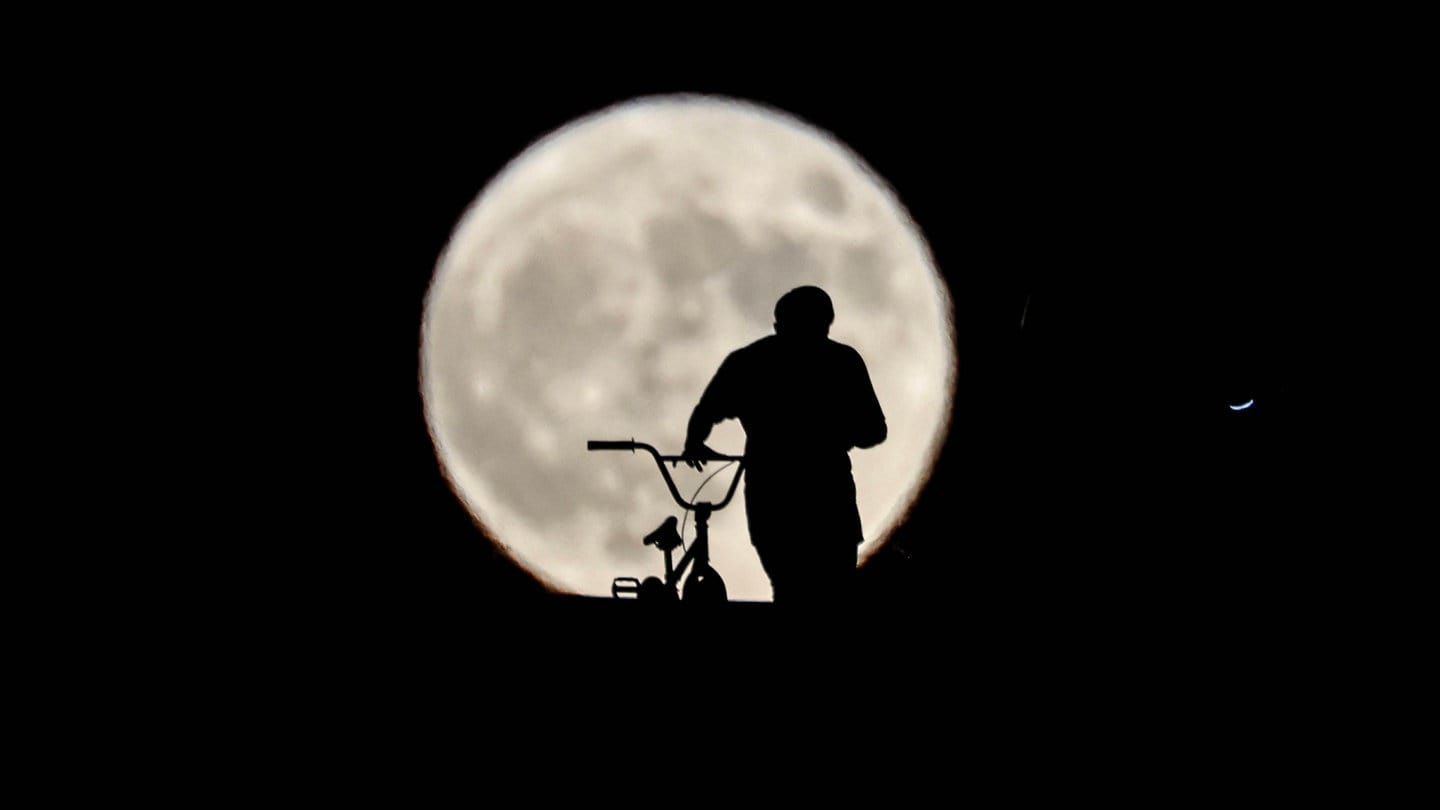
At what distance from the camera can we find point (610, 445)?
565 centimetres

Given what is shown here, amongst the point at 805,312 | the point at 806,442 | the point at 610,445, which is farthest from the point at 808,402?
the point at 610,445

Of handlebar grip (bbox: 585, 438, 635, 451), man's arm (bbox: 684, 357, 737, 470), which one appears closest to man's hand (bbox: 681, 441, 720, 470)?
man's arm (bbox: 684, 357, 737, 470)

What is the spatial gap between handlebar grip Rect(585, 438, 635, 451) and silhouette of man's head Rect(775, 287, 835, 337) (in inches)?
47.8

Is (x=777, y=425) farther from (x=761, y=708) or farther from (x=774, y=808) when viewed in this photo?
→ (x=774, y=808)

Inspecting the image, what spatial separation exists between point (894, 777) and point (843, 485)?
5.05ft

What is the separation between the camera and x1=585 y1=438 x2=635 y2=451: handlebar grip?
5.61 metres

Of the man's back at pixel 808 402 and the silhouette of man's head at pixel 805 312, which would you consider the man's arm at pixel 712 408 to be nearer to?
the man's back at pixel 808 402

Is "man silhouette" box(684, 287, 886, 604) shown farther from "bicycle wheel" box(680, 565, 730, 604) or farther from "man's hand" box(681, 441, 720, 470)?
"bicycle wheel" box(680, 565, 730, 604)

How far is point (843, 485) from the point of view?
504 cm

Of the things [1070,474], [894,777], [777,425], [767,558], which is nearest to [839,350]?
[777,425]

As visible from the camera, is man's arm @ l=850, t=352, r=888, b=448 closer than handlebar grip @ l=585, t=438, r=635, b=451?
Yes

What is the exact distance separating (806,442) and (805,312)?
0.60 m

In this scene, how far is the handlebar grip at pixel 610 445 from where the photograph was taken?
18.4 ft

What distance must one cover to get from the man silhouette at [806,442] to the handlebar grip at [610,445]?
0.88 metres
